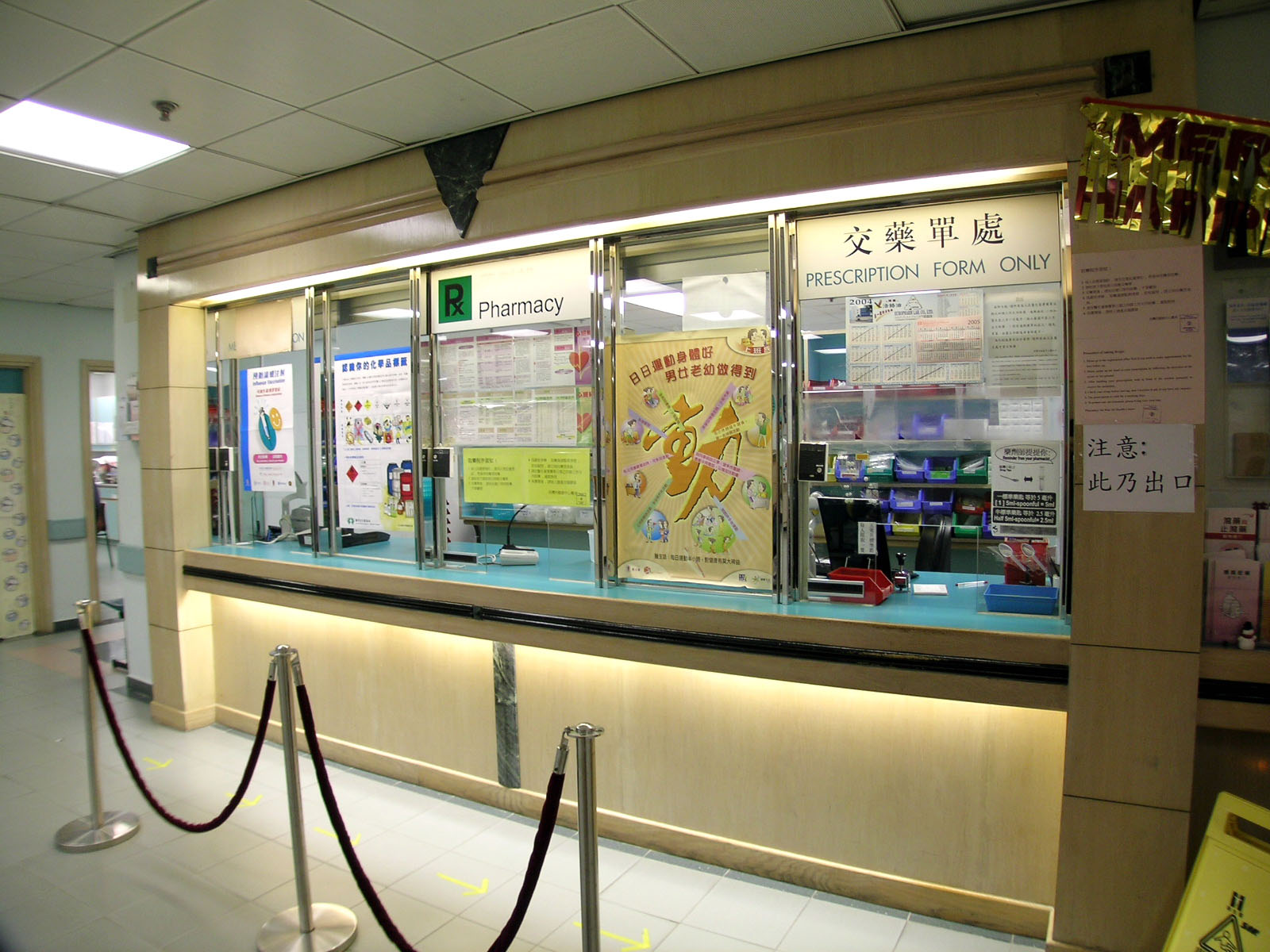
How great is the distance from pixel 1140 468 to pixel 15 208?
5.92 meters

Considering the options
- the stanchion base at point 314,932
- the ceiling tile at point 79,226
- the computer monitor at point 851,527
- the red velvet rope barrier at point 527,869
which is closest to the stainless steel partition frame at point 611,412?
the computer monitor at point 851,527

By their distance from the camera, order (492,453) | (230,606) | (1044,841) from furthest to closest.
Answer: (230,606) < (492,453) < (1044,841)

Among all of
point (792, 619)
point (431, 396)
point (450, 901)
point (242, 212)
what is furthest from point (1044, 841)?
point (242, 212)

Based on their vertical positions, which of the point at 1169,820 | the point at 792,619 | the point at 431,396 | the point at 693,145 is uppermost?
the point at 693,145

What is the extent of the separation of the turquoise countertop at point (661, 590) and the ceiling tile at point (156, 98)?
7.36ft

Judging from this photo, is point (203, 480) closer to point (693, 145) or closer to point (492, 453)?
point (492, 453)

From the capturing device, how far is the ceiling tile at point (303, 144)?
11.6 ft

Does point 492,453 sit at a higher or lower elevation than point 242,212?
lower

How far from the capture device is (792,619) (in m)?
2.96

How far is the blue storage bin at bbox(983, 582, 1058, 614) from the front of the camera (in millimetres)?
2869

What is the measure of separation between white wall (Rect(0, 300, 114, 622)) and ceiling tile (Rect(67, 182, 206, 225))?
3446 millimetres

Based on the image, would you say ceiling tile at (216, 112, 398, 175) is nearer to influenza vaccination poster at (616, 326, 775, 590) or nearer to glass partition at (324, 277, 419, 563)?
glass partition at (324, 277, 419, 563)

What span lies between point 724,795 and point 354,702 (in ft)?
7.52

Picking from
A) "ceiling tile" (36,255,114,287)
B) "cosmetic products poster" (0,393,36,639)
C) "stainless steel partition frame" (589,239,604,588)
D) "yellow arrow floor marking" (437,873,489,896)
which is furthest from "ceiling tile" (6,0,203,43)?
"cosmetic products poster" (0,393,36,639)
